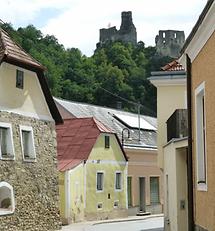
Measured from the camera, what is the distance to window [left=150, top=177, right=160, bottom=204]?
1692 inches

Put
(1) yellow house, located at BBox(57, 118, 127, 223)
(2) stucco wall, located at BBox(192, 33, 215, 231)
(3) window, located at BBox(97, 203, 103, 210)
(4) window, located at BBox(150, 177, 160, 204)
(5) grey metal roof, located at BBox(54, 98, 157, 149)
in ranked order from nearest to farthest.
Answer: (2) stucco wall, located at BBox(192, 33, 215, 231) < (1) yellow house, located at BBox(57, 118, 127, 223) < (3) window, located at BBox(97, 203, 103, 210) < (5) grey metal roof, located at BBox(54, 98, 157, 149) < (4) window, located at BBox(150, 177, 160, 204)

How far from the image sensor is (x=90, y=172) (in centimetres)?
3441

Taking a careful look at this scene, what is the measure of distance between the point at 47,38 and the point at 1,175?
35.8 m

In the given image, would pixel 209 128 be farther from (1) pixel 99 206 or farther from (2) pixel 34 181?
(1) pixel 99 206

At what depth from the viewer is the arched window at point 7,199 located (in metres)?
24.2

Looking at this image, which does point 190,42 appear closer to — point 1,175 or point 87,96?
point 1,175

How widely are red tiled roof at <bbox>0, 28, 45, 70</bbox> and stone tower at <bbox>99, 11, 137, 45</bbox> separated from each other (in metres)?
95.1

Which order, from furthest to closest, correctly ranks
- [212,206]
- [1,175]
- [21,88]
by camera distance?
[21,88] → [1,175] → [212,206]

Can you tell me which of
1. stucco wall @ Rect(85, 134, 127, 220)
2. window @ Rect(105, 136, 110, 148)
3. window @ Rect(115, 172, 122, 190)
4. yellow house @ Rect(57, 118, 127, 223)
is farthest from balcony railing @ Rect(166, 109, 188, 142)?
window @ Rect(115, 172, 122, 190)

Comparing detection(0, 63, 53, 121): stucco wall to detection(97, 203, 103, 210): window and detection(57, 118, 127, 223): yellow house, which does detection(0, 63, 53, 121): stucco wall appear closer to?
detection(57, 118, 127, 223): yellow house

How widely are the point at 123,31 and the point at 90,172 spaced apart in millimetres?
91206

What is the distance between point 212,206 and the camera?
10.5 m

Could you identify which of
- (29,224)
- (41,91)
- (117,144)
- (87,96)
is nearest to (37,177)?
(29,224)

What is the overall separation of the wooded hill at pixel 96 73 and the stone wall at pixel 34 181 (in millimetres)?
22969
